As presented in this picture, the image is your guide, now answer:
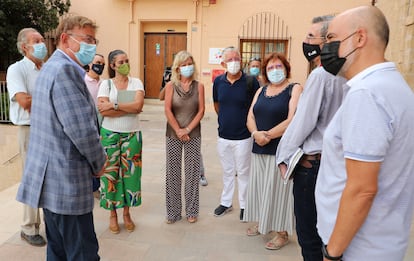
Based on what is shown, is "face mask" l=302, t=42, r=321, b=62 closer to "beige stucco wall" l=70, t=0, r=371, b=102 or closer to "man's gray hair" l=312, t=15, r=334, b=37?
"man's gray hair" l=312, t=15, r=334, b=37

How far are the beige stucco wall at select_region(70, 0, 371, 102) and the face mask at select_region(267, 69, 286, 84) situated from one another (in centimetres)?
800

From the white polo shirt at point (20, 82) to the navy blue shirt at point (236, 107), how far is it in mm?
1846

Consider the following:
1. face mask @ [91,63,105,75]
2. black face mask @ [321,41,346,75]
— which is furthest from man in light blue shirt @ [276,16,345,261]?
face mask @ [91,63,105,75]

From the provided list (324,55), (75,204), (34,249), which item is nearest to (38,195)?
(75,204)

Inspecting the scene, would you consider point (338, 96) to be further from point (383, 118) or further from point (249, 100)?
point (249, 100)

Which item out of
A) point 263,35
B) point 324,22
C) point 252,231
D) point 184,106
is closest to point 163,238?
point 252,231

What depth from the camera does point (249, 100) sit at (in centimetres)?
351

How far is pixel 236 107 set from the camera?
348 cm

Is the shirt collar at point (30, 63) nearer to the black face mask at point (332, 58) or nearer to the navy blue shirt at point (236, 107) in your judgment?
the navy blue shirt at point (236, 107)

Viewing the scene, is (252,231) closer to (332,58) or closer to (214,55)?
(332,58)

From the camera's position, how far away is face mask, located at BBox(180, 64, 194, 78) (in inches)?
133

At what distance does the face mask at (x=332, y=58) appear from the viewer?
4.47ft

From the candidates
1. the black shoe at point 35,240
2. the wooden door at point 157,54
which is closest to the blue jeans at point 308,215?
the black shoe at point 35,240

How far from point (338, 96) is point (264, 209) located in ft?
4.63
